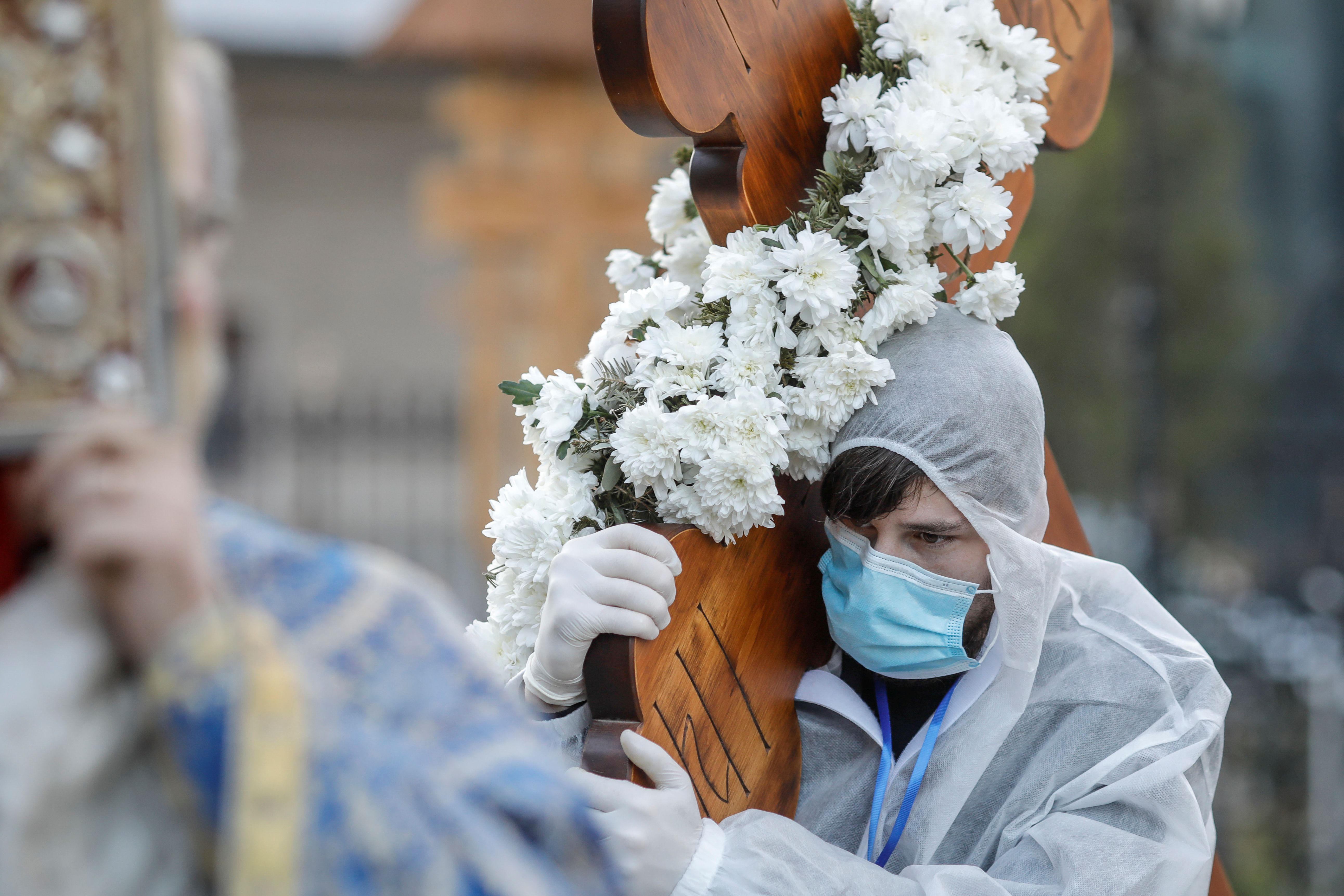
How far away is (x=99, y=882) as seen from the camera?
2.94 ft

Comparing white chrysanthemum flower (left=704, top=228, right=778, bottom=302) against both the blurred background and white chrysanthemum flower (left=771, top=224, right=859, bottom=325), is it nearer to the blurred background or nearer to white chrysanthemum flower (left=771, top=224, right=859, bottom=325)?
white chrysanthemum flower (left=771, top=224, right=859, bottom=325)

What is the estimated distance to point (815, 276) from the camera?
1865 millimetres

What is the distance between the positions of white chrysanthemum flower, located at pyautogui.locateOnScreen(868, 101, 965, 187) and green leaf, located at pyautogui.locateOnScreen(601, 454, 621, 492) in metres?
0.59

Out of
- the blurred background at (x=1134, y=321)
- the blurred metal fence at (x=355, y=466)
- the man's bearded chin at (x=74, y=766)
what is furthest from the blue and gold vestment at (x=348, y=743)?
the blurred metal fence at (x=355, y=466)

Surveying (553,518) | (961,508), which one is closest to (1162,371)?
(961,508)

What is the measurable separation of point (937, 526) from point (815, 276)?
43 cm

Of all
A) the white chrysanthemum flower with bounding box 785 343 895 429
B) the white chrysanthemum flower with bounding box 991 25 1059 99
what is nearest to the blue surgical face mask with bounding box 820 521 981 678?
the white chrysanthemum flower with bounding box 785 343 895 429

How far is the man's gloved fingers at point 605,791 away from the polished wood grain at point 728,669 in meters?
0.02

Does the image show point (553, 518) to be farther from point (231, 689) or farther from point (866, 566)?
point (231, 689)

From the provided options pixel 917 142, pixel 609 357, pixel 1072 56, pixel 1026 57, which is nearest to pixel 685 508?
pixel 609 357

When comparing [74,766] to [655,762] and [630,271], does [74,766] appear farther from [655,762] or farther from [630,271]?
[630,271]

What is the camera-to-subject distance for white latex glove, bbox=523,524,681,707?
1.71m

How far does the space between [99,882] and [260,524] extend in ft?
0.98

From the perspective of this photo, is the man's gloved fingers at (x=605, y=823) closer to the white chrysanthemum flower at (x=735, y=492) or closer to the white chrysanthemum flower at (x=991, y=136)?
the white chrysanthemum flower at (x=735, y=492)
